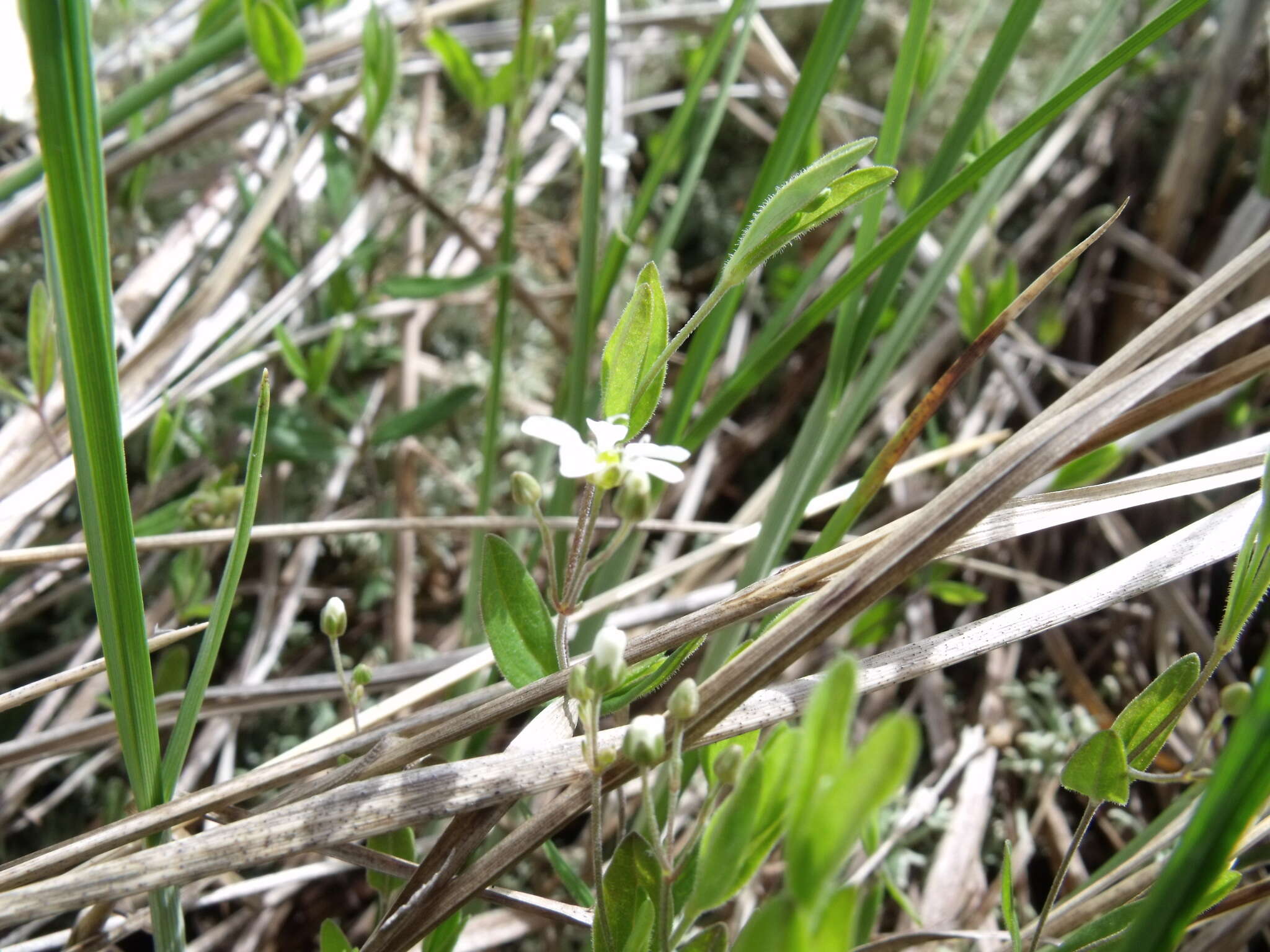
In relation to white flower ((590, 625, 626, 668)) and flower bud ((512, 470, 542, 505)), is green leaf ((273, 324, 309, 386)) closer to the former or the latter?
flower bud ((512, 470, 542, 505))

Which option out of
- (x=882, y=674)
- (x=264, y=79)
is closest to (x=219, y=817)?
(x=882, y=674)

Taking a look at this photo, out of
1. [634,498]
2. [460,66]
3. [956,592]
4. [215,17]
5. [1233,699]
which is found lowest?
[956,592]

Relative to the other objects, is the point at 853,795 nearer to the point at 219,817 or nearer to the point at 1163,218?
the point at 219,817

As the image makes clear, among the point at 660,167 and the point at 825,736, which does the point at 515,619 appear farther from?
the point at 660,167

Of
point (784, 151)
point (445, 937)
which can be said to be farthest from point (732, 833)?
point (784, 151)

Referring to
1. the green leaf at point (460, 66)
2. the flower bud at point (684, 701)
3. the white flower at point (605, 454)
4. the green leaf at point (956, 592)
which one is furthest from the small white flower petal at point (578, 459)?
the green leaf at point (460, 66)
